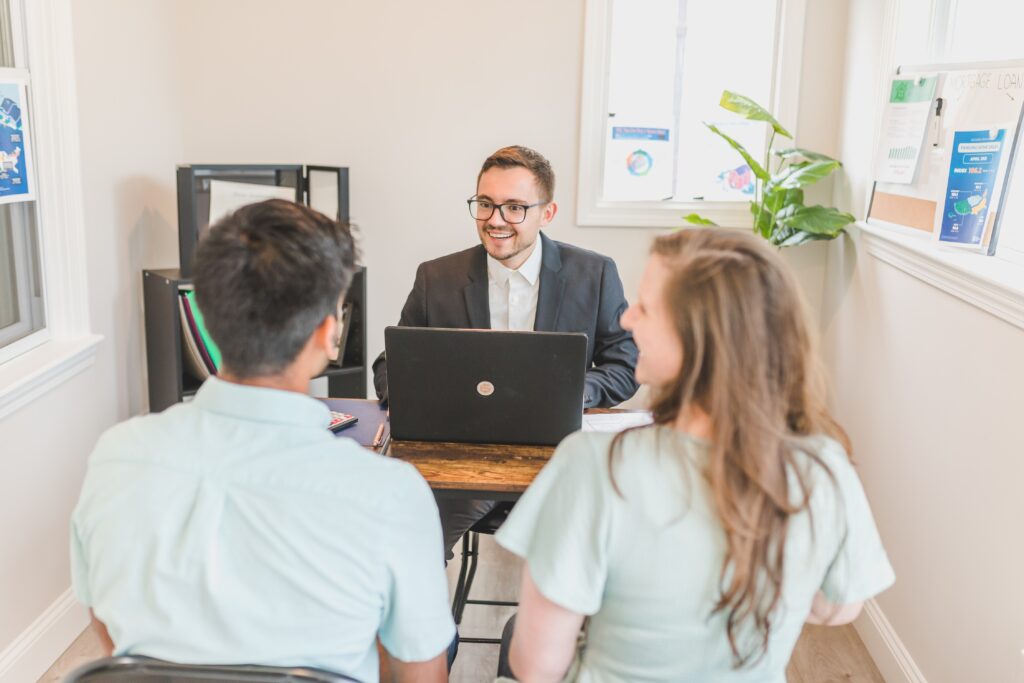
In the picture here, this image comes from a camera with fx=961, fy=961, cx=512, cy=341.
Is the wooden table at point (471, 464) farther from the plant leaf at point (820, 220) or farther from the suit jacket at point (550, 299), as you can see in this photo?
the plant leaf at point (820, 220)

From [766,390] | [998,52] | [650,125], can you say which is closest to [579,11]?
[650,125]

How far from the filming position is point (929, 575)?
7.97 feet

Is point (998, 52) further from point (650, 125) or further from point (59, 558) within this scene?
point (59, 558)

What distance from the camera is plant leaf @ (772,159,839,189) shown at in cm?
329

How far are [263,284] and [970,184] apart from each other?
1.90m

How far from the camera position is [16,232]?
8.54 ft

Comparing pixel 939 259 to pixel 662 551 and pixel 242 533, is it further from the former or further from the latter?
pixel 242 533

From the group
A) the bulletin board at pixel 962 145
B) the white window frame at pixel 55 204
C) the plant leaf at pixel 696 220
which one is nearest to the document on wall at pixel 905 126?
the bulletin board at pixel 962 145

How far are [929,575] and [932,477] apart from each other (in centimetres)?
25

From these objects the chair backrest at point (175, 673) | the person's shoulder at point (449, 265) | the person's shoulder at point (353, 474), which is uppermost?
the person's shoulder at point (449, 265)

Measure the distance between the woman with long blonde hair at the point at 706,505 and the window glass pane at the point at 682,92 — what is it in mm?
2661

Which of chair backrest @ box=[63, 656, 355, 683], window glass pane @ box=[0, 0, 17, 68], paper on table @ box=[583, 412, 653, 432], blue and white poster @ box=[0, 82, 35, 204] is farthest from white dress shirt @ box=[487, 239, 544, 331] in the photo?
chair backrest @ box=[63, 656, 355, 683]

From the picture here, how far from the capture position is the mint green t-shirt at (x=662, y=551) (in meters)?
1.15

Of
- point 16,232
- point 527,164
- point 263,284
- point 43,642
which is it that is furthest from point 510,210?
point 43,642
